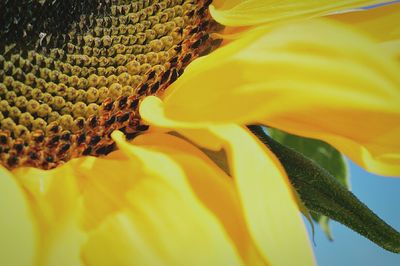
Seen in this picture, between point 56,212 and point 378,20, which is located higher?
point 378,20

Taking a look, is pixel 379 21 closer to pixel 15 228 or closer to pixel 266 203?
pixel 266 203

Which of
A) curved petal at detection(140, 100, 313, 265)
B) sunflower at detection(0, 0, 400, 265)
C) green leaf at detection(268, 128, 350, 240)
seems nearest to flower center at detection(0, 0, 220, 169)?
sunflower at detection(0, 0, 400, 265)

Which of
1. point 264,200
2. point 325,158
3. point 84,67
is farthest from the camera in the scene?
point 325,158

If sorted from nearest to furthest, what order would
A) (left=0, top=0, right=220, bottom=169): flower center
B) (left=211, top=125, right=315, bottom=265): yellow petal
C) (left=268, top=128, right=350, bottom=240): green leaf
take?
(left=211, top=125, right=315, bottom=265): yellow petal
(left=0, top=0, right=220, bottom=169): flower center
(left=268, top=128, right=350, bottom=240): green leaf

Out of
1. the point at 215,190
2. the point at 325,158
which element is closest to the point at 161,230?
the point at 215,190

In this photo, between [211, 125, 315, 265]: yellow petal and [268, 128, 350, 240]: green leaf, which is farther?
[268, 128, 350, 240]: green leaf

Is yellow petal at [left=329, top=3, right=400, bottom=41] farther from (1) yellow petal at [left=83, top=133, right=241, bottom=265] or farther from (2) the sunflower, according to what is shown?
(1) yellow petal at [left=83, top=133, right=241, bottom=265]
